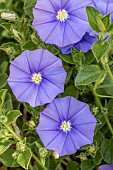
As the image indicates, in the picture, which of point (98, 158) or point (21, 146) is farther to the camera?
point (98, 158)

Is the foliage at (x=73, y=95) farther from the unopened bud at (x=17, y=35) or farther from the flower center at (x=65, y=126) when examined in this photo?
the flower center at (x=65, y=126)

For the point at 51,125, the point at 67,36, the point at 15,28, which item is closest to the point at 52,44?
the point at 67,36

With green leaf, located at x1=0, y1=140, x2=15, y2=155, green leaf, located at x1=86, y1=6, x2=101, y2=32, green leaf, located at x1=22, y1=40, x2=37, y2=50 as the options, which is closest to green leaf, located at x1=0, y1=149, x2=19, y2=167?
green leaf, located at x1=0, y1=140, x2=15, y2=155

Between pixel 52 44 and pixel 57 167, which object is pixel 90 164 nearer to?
pixel 57 167

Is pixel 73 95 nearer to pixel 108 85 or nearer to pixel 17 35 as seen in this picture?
pixel 108 85

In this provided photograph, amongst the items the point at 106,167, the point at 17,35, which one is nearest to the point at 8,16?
the point at 17,35

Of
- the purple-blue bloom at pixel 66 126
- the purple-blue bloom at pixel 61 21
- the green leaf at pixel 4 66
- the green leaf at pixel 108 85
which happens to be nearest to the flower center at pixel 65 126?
the purple-blue bloom at pixel 66 126
